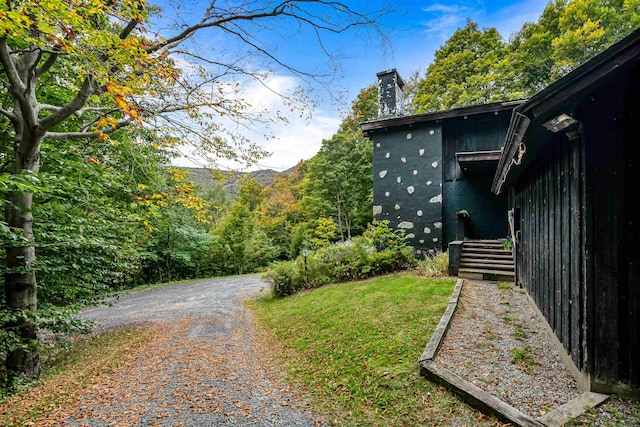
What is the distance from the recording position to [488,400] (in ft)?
8.28

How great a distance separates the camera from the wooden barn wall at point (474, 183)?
29.1 feet

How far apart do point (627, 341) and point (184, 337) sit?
6652 mm

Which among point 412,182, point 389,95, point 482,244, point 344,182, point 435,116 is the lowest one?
point 482,244

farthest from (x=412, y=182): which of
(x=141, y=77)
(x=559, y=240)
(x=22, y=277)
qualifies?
(x=22, y=277)

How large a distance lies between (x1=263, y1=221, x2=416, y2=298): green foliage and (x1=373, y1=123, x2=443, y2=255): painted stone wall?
64 centimetres

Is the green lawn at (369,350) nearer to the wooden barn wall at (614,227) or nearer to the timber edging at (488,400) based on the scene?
the timber edging at (488,400)

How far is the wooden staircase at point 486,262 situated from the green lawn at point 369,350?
90 centimetres

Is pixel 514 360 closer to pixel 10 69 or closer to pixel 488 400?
pixel 488 400

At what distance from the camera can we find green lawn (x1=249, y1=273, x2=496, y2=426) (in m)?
2.76

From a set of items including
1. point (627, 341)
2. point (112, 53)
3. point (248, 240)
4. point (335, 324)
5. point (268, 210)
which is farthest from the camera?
point (268, 210)

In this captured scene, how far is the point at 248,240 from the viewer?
1994 cm

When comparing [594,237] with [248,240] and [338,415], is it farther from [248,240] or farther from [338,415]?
[248,240]

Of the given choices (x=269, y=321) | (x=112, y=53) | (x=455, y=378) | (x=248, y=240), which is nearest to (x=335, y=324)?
(x=269, y=321)

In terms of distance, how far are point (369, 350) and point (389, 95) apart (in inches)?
368
